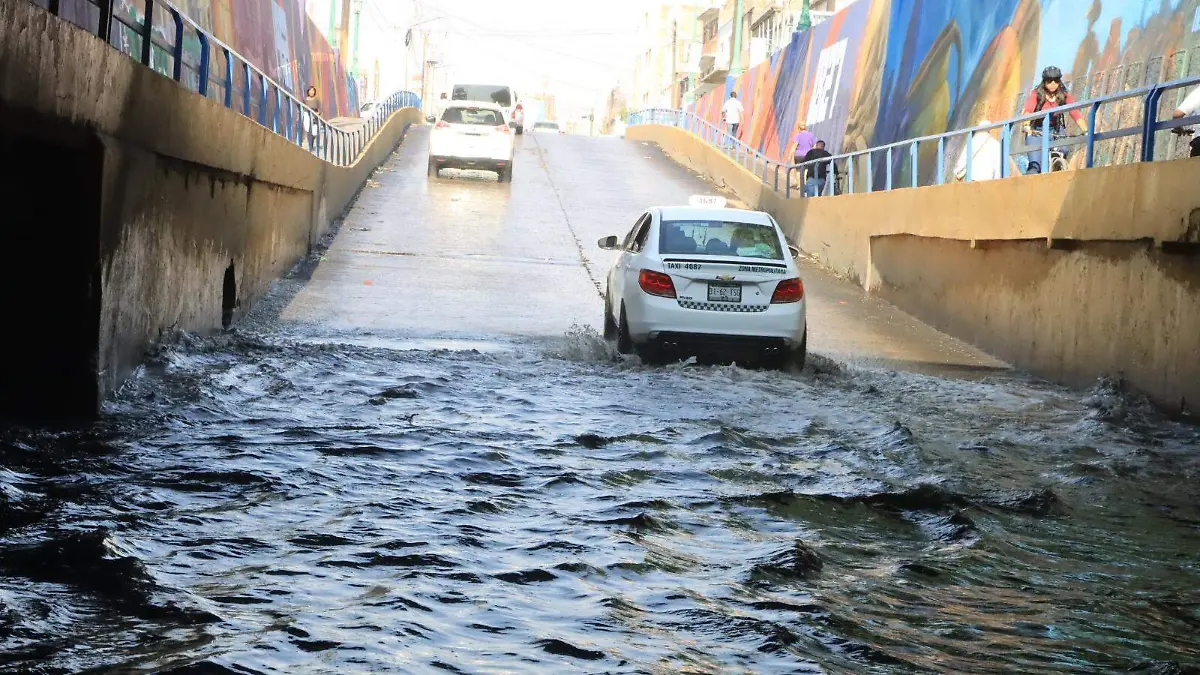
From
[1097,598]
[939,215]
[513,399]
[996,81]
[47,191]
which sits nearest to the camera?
[1097,598]

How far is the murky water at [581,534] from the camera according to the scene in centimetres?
493

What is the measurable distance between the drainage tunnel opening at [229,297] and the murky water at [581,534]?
288 cm

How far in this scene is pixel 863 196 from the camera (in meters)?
22.2

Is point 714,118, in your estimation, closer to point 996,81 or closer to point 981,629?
point 996,81

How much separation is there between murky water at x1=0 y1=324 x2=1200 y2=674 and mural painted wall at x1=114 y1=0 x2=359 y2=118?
1147cm

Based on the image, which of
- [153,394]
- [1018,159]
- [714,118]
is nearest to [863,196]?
[1018,159]

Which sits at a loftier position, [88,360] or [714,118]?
[714,118]

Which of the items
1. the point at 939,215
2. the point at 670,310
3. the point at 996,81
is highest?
the point at 996,81

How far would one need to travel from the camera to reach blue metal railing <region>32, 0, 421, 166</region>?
1131cm

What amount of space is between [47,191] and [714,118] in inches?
2094

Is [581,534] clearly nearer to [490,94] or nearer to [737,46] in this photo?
[490,94]

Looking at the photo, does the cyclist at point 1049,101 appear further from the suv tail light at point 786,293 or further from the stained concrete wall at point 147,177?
the stained concrete wall at point 147,177

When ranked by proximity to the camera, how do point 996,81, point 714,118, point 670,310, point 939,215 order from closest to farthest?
point 670,310
point 939,215
point 996,81
point 714,118

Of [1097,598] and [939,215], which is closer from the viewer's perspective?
[1097,598]
